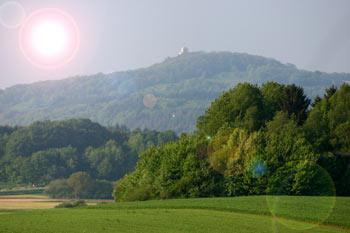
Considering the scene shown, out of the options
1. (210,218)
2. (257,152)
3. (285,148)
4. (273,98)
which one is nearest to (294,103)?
(273,98)

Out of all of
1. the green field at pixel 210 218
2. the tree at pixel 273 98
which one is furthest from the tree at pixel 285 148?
the green field at pixel 210 218

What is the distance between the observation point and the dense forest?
9281cm

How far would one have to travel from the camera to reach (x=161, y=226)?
167ft

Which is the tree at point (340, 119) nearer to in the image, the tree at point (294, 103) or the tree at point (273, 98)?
the tree at point (294, 103)

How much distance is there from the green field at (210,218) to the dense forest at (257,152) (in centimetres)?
1996

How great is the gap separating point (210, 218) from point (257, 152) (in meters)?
40.5

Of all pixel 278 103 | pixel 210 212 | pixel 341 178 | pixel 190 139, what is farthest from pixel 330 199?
pixel 278 103

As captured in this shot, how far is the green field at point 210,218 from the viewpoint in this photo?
4959 centimetres

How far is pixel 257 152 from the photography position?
9631cm

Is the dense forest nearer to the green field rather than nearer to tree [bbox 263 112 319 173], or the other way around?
tree [bbox 263 112 319 173]

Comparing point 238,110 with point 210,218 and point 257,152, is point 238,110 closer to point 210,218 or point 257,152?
point 257,152

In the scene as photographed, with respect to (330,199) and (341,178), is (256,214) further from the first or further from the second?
(341,178)

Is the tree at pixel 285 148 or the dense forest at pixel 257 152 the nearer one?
the dense forest at pixel 257 152

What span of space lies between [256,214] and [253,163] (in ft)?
104
